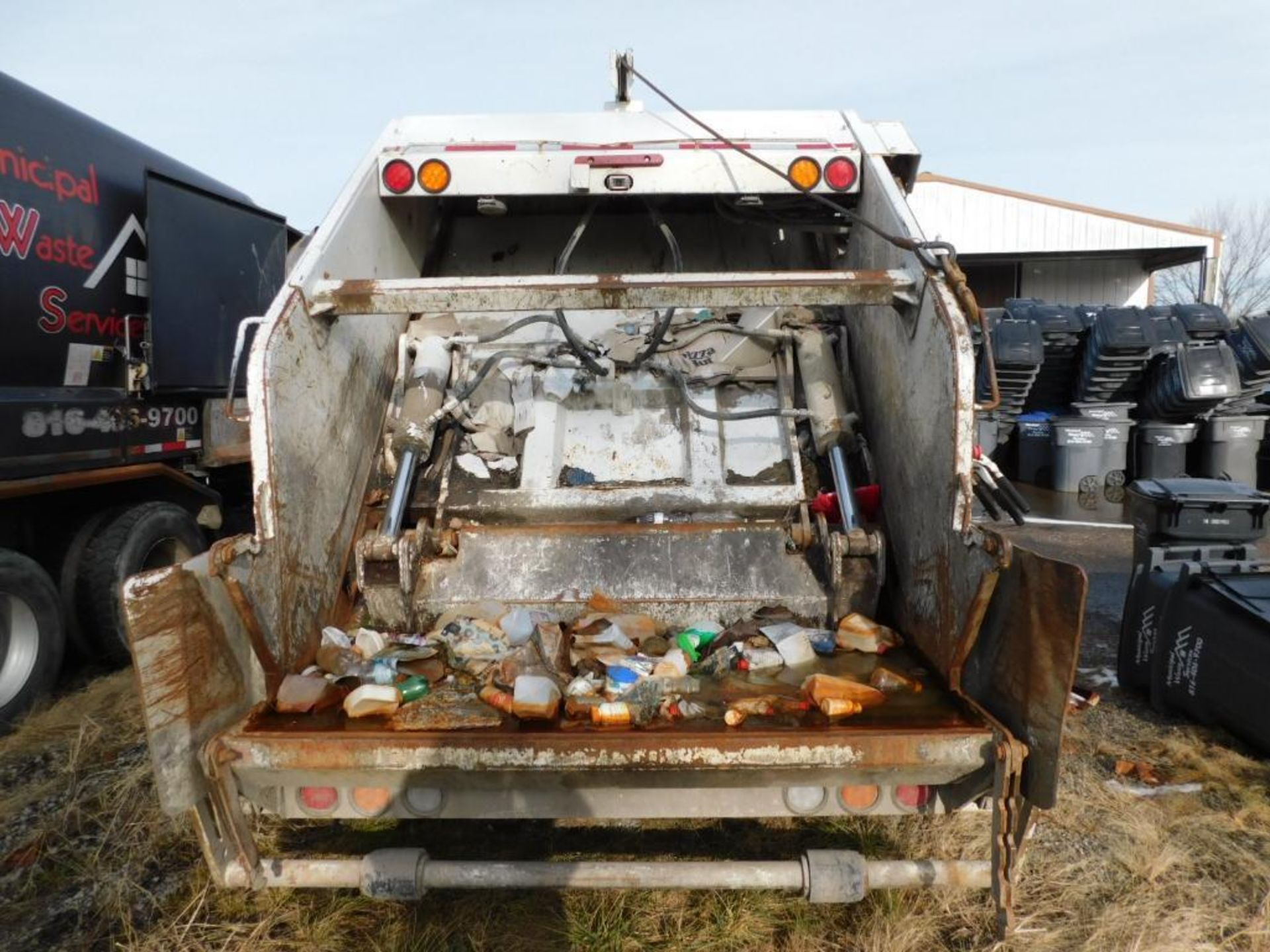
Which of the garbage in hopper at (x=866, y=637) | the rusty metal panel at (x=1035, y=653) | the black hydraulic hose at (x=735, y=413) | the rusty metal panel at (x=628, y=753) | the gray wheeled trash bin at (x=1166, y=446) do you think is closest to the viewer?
the rusty metal panel at (x=1035, y=653)

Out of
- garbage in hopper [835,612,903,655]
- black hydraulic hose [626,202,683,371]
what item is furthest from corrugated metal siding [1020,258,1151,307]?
garbage in hopper [835,612,903,655]

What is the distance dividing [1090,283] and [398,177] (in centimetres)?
1909

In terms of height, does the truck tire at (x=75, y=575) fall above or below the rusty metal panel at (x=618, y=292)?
below

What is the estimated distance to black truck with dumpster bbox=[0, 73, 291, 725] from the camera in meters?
3.23

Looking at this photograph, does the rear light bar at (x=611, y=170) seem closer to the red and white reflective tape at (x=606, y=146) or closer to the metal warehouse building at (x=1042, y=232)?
the red and white reflective tape at (x=606, y=146)

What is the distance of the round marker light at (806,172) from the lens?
293 cm

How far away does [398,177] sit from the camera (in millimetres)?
2941

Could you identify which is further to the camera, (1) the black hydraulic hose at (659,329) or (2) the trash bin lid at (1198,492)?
(2) the trash bin lid at (1198,492)

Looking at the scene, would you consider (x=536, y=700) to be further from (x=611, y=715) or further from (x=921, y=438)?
(x=921, y=438)

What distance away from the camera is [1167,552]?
3283 mm

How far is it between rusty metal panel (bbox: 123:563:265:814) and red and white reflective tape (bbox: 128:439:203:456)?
2.51 meters

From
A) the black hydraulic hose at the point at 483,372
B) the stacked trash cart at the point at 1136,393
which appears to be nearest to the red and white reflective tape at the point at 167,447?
the black hydraulic hose at the point at 483,372

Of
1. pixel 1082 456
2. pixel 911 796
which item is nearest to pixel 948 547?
pixel 911 796

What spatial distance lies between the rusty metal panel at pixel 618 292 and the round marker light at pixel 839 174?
0.82m
